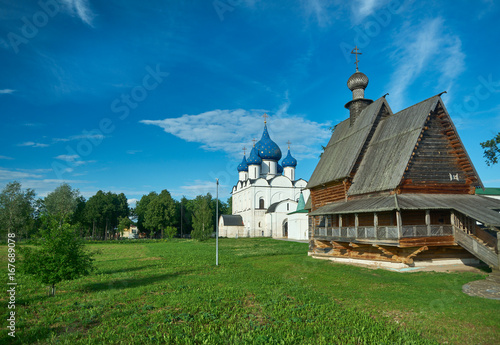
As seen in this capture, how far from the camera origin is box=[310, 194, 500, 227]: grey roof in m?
13.9

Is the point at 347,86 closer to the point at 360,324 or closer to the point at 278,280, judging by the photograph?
the point at 278,280

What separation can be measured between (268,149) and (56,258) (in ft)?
182

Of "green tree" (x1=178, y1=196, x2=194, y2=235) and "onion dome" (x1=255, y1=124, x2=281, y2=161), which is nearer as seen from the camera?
"onion dome" (x1=255, y1=124, x2=281, y2=161)

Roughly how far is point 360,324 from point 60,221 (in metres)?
10.7

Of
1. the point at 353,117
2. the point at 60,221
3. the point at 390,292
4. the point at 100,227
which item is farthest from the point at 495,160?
the point at 100,227

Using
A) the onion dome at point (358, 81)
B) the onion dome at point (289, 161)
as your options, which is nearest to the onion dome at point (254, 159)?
the onion dome at point (289, 161)

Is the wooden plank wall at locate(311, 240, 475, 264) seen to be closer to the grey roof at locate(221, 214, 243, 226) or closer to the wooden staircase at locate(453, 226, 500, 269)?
the wooden staircase at locate(453, 226, 500, 269)

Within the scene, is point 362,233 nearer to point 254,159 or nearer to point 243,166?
point 254,159

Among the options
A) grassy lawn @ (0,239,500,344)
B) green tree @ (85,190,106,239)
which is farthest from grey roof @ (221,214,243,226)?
grassy lawn @ (0,239,500,344)

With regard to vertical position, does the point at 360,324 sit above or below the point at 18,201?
below

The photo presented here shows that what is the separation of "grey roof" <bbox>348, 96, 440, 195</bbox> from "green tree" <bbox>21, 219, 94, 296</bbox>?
1402 cm

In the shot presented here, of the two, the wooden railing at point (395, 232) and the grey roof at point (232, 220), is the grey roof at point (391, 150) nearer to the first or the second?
the wooden railing at point (395, 232)

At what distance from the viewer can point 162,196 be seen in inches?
2726

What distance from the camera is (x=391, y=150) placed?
17531 millimetres
